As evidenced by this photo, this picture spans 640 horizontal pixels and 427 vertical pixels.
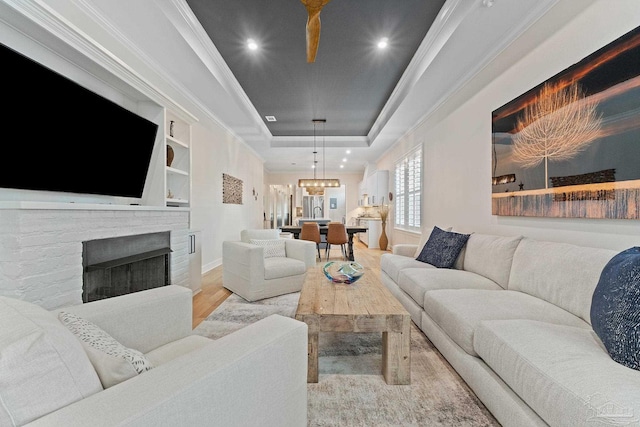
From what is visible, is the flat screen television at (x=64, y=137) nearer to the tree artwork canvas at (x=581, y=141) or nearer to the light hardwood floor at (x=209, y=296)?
the light hardwood floor at (x=209, y=296)

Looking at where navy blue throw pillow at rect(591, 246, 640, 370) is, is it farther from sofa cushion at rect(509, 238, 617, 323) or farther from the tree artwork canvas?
the tree artwork canvas

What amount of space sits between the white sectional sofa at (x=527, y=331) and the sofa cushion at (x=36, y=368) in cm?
147

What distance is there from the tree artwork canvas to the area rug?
4.92ft

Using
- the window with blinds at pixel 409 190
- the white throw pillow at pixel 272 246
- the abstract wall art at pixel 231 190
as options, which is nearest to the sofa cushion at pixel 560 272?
the white throw pillow at pixel 272 246

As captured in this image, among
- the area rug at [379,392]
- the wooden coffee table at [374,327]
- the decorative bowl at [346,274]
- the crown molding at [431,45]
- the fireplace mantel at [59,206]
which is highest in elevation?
the crown molding at [431,45]

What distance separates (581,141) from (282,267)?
2924 mm

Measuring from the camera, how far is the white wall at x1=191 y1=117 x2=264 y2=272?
4.70 metres

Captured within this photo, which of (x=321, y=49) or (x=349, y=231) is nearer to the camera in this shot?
(x=321, y=49)

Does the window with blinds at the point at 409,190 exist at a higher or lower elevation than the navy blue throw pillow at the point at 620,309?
higher

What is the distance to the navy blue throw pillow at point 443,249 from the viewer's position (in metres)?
3.08

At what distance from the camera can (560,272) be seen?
1.90 meters

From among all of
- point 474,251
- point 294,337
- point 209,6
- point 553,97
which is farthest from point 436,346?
point 209,6

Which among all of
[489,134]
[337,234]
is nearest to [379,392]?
[489,134]

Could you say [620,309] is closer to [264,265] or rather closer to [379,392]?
[379,392]
